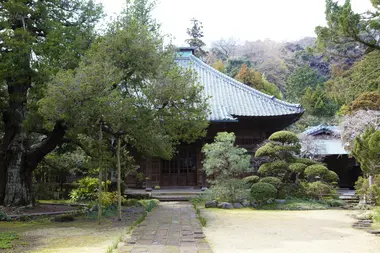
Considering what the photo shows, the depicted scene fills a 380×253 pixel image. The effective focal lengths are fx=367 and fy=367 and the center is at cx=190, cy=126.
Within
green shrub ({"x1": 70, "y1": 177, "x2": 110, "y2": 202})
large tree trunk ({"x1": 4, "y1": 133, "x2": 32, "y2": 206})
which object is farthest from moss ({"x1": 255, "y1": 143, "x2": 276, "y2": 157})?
large tree trunk ({"x1": 4, "y1": 133, "x2": 32, "y2": 206})

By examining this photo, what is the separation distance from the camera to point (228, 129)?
18156 mm

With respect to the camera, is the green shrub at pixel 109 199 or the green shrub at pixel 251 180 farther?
the green shrub at pixel 251 180

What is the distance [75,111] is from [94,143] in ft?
4.26

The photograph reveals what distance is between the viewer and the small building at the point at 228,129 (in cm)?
1753

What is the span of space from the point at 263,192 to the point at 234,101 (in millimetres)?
6351

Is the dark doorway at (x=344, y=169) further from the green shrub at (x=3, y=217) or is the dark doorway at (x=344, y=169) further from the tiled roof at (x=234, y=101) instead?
the green shrub at (x=3, y=217)

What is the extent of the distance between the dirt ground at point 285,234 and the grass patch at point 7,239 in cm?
363

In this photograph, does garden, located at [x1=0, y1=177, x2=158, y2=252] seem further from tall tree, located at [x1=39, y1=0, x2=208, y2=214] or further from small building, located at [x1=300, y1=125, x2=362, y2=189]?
small building, located at [x1=300, y1=125, x2=362, y2=189]

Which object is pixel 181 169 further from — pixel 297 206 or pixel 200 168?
pixel 297 206

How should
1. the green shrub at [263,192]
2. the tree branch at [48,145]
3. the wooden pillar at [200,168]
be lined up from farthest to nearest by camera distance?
the wooden pillar at [200,168], the green shrub at [263,192], the tree branch at [48,145]

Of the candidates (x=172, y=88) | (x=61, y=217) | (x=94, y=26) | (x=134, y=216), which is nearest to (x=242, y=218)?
(x=134, y=216)

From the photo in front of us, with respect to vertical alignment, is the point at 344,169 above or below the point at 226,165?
below

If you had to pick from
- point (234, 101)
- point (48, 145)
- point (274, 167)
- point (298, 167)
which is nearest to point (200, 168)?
point (234, 101)

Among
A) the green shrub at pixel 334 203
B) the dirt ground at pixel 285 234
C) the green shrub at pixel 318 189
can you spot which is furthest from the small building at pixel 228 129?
the dirt ground at pixel 285 234
